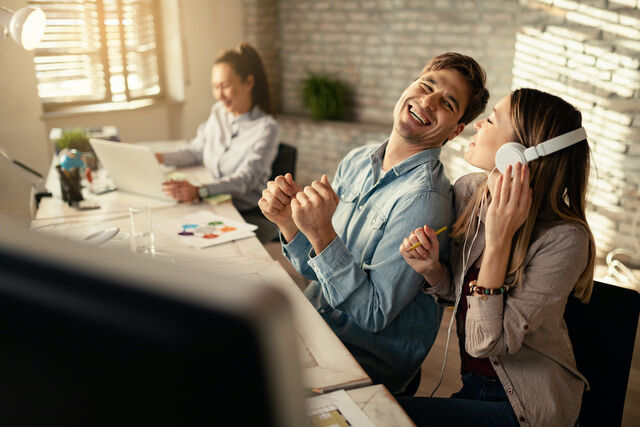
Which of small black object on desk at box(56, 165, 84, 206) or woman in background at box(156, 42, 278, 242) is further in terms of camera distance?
woman in background at box(156, 42, 278, 242)

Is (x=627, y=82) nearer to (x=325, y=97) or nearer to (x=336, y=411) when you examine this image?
(x=325, y=97)

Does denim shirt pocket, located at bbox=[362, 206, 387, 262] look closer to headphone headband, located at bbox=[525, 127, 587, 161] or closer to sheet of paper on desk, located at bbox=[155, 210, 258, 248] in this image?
headphone headband, located at bbox=[525, 127, 587, 161]

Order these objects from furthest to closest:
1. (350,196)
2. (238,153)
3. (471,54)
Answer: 1. (471,54)
2. (238,153)
3. (350,196)

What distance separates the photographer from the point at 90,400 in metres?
0.28

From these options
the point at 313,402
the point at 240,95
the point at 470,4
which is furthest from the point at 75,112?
the point at 313,402

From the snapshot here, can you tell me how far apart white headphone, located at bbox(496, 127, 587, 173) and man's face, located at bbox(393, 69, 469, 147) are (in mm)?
347

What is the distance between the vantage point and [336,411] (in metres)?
1.00

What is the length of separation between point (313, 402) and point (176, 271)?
86cm

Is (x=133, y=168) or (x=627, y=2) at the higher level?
(x=627, y=2)

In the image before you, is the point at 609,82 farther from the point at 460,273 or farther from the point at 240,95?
the point at 460,273

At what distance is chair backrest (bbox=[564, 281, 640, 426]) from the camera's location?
3.87 ft

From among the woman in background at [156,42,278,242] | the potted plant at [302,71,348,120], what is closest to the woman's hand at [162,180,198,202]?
the woman in background at [156,42,278,242]

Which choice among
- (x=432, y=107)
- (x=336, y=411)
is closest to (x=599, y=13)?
(x=432, y=107)

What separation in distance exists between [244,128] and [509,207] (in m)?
1.92
